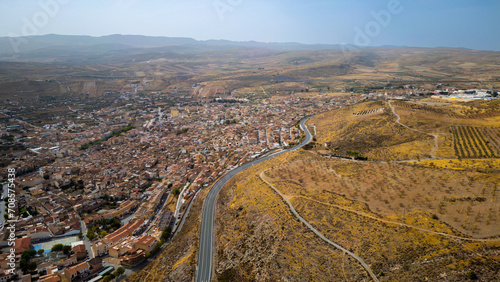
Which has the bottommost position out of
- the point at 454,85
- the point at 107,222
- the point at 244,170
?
the point at 107,222

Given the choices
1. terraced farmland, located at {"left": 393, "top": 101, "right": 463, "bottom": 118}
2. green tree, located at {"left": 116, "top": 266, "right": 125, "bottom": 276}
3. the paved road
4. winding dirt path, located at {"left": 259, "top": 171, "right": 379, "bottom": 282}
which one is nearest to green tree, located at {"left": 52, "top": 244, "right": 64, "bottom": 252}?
green tree, located at {"left": 116, "top": 266, "right": 125, "bottom": 276}

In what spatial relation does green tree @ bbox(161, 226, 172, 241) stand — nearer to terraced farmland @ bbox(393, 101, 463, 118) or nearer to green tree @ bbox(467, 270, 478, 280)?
green tree @ bbox(467, 270, 478, 280)

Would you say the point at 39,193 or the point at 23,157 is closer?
the point at 39,193

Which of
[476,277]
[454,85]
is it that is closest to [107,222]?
[476,277]

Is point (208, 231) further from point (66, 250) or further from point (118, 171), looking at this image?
point (118, 171)

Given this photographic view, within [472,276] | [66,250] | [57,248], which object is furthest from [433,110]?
[57,248]

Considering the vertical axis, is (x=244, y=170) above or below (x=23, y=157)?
above

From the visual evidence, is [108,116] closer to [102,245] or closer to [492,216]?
[102,245]

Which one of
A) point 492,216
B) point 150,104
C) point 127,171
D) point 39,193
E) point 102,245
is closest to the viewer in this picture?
point 492,216
